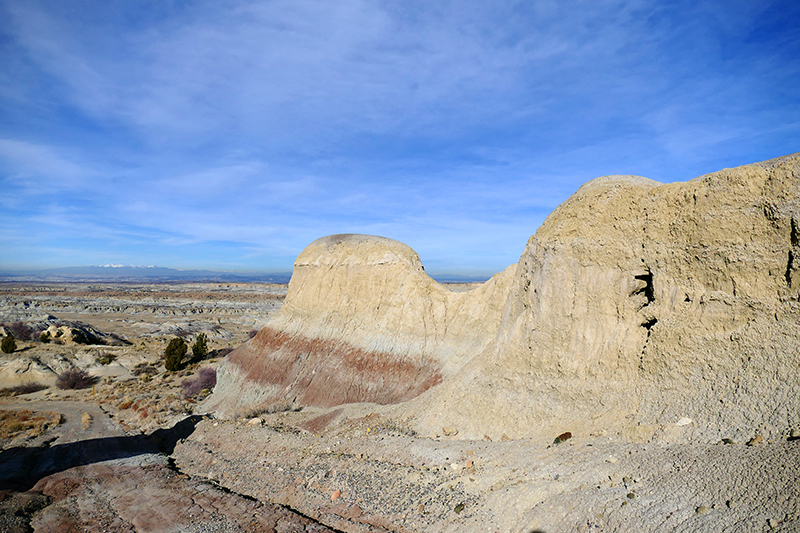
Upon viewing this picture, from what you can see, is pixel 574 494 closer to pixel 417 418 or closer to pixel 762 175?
A: pixel 417 418

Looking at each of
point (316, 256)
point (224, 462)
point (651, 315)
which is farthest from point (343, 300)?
point (651, 315)

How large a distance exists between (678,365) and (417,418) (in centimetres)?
794

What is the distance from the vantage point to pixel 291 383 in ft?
72.4

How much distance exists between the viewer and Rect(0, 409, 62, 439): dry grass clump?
72.1ft

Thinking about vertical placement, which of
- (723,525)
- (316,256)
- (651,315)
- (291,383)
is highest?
(316,256)

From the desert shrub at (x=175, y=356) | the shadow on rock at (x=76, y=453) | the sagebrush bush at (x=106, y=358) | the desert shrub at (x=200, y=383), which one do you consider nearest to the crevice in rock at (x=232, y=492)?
the shadow on rock at (x=76, y=453)

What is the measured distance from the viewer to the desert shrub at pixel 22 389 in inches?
1281

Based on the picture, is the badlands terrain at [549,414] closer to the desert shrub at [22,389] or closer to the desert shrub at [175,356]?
the desert shrub at [175,356]

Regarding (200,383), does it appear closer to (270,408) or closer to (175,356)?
(175,356)

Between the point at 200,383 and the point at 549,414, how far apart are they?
94.8 ft

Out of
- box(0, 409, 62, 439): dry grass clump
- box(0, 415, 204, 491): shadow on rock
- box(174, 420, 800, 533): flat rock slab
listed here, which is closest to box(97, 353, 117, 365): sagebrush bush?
box(0, 409, 62, 439): dry grass clump

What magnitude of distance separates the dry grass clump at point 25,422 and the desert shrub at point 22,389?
8.73 metres

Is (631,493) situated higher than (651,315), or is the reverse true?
(651,315)

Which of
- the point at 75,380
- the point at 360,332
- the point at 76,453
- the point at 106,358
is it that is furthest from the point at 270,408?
the point at 106,358
